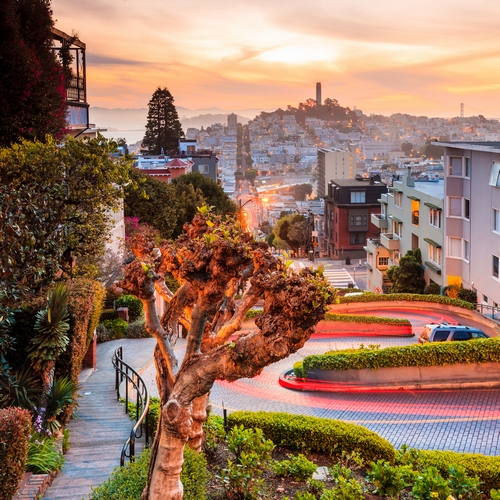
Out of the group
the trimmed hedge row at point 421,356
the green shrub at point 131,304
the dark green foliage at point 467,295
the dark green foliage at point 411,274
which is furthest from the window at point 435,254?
the trimmed hedge row at point 421,356

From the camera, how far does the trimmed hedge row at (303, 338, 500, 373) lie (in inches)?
936

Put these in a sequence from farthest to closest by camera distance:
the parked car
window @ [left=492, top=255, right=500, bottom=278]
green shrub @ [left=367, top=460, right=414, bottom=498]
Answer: window @ [left=492, top=255, right=500, bottom=278]
the parked car
green shrub @ [left=367, top=460, right=414, bottom=498]

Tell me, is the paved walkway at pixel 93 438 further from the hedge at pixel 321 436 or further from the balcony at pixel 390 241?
the balcony at pixel 390 241

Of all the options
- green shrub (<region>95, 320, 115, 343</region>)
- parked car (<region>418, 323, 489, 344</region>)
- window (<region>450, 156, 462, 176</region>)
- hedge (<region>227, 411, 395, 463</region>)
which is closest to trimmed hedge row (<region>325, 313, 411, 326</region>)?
parked car (<region>418, 323, 489, 344</region>)

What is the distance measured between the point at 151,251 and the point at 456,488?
270 inches

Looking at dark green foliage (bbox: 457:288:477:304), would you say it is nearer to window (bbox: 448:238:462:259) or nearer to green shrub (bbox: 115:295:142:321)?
window (bbox: 448:238:462:259)

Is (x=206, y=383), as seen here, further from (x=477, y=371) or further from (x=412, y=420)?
(x=477, y=371)

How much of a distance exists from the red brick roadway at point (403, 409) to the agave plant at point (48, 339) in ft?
24.0

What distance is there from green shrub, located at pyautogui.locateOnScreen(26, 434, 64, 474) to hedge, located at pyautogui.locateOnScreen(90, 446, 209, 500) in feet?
7.18

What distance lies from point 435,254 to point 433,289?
2.71 metres

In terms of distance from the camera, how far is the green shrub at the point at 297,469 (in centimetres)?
1293

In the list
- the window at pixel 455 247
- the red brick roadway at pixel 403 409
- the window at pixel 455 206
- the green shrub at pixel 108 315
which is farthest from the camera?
the window at pixel 455 247

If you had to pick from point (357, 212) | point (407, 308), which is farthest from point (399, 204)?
point (357, 212)

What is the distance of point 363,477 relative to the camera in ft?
45.5
